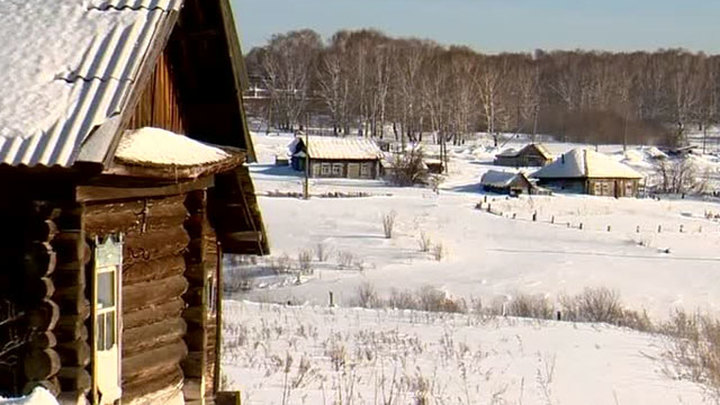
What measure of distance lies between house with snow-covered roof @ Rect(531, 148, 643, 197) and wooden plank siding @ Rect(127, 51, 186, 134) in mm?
49659

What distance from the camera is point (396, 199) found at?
40.8 metres

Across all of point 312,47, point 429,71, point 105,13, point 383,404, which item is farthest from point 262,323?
point 312,47

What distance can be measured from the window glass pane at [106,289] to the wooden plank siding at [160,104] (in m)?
1.10

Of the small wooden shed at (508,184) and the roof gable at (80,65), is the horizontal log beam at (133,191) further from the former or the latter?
the small wooden shed at (508,184)

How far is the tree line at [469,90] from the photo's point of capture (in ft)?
299

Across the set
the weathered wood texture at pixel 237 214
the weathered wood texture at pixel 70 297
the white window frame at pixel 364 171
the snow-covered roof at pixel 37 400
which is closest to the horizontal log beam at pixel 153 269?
the weathered wood texture at pixel 70 297

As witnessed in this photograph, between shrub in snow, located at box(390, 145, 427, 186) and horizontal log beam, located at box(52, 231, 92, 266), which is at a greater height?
horizontal log beam, located at box(52, 231, 92, 266)

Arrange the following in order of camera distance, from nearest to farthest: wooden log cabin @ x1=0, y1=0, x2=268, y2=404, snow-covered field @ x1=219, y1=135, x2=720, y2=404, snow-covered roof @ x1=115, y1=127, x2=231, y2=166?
wooden log cabin @ x1=0, y1=0, x2=268, y2=404
snow-covered roof @ x1=115, y1=127, x2=231, y2=166
snow-covered field @ x1=219, y1=135, x2=720, y2=404

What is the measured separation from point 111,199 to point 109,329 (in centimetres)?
88

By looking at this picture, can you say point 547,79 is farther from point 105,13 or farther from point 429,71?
point 105,13

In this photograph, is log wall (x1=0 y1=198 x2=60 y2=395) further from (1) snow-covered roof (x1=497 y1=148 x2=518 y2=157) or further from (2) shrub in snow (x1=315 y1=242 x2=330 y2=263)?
(1) snow-covered roof (x1=497 y1=148 x2=518 y2=157)

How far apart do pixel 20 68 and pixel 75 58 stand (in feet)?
1.25

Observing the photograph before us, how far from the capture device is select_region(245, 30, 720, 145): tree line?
91.2 meters

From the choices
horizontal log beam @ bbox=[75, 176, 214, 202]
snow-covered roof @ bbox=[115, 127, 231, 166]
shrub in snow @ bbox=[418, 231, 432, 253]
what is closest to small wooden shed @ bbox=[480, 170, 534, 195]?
shrub in snow @ bbox=[418, 231, 432, 253]
